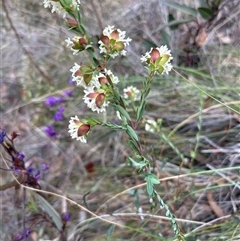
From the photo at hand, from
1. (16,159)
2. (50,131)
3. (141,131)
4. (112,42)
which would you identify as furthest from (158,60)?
(50,131)

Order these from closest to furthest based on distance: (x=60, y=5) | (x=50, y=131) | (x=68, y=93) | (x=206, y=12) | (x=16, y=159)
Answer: (x=60, y=5), (x=16, y=159), (x=206, y=12), (x=50, y=131), (x=68, y=93)

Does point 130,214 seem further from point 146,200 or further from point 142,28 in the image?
point 142,28

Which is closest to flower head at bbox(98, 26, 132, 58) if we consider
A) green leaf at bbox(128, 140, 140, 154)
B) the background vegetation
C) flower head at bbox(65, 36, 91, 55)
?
flower head at bbox(65, 36, 91, 55)

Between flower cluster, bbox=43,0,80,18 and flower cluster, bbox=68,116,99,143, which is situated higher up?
flower cluster, bbox=43,0,80,18

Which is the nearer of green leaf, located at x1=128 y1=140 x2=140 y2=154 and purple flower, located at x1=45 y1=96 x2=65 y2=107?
green leaf, located at x1=128 y1=140 x2=140 y2=154

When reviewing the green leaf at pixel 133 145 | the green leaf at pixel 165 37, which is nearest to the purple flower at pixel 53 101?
the green leaf at pixel 165 37

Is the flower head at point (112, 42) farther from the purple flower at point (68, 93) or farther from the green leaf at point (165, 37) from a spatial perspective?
the purple flower at point (68, 93)

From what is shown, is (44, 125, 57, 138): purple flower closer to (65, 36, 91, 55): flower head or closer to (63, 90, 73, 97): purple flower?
(63, 90, 73, 97): purple flower

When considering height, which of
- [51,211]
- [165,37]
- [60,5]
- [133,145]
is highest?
[60,5]

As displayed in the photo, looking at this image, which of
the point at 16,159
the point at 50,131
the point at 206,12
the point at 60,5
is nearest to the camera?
the point at 60,5

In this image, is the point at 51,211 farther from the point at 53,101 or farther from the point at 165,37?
the point at 165,37

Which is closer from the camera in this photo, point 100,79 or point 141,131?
point 100,79
